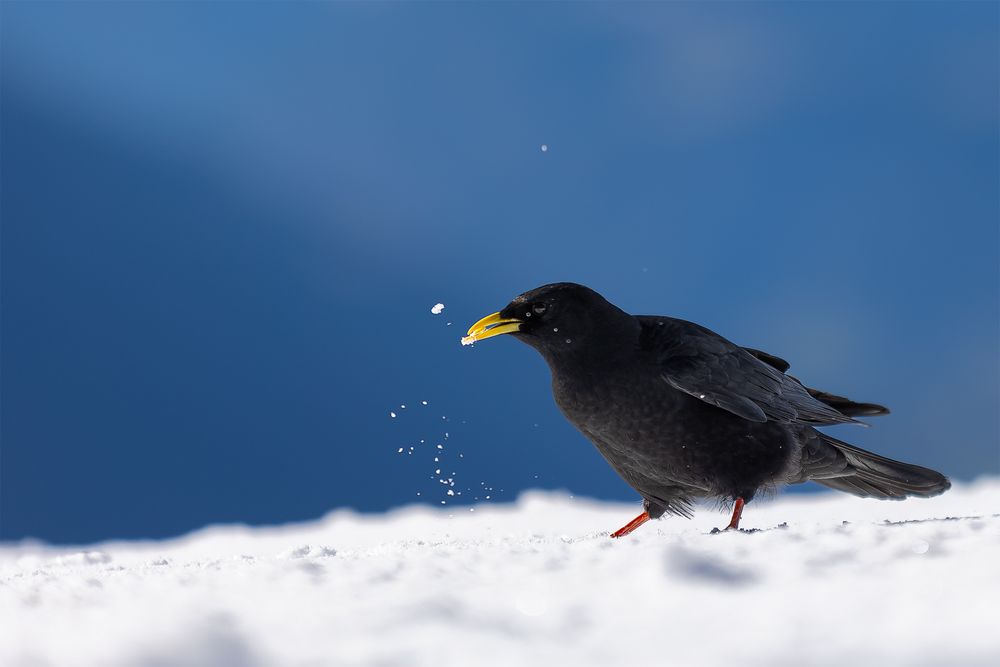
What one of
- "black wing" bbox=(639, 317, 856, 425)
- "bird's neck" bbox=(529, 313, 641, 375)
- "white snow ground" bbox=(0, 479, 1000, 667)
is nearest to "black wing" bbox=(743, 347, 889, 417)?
"black wing" bbox=(639, 317, 856, 425)

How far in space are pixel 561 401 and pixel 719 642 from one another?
2.73 meters

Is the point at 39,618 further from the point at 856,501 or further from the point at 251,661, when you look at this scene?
the point at 856,501

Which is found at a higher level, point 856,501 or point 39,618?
point 856,501

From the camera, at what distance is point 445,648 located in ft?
7.14

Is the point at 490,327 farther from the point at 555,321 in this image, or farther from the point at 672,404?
the point at 672,404

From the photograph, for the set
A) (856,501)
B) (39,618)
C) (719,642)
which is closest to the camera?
(719,642)

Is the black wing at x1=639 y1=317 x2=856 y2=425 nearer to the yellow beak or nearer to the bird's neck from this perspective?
the bird's neck

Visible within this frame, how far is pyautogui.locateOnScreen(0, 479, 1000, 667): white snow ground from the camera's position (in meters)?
2.14

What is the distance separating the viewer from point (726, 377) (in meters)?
4.83

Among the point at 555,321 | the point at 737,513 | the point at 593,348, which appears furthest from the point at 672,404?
the point at 555,321

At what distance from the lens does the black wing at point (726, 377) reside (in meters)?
4.71

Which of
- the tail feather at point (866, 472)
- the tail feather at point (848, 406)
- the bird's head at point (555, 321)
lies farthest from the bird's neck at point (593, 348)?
the tail feather at point (848, 406)

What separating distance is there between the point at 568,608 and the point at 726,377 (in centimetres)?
270

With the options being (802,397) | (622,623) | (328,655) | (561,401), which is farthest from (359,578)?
(802,397)
